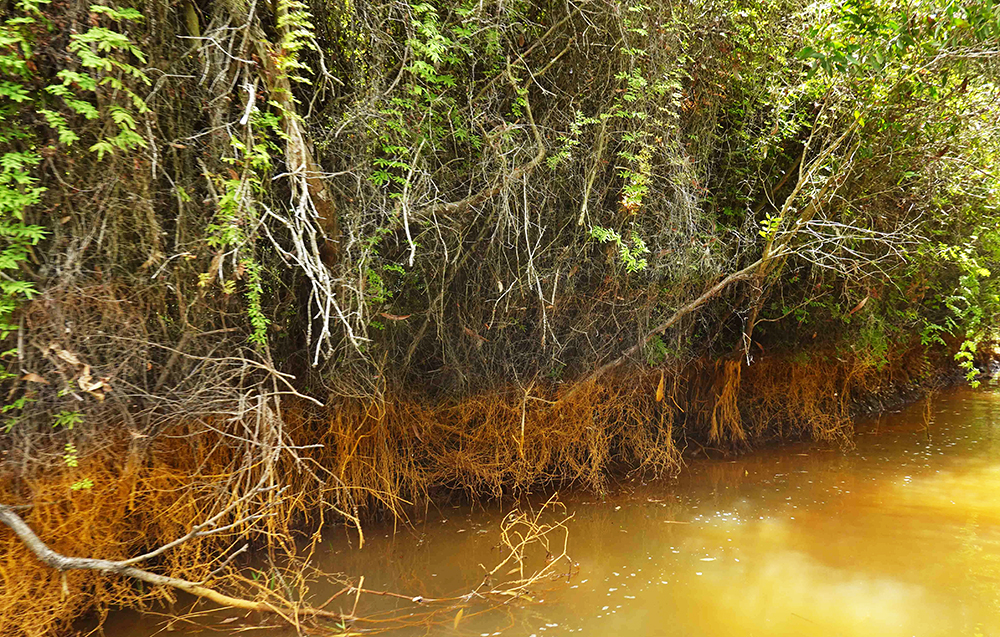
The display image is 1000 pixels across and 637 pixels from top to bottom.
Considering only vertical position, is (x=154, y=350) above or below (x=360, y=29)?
below

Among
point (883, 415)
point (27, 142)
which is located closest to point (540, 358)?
point (27, 142)

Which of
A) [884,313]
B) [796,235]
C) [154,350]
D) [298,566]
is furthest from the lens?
[884,313]

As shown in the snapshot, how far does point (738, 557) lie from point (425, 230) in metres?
3.22

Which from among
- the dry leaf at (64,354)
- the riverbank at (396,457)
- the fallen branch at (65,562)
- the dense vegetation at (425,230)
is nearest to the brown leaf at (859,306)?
the dense vegetation at (425,230)

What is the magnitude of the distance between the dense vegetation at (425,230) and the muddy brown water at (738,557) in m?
0.45

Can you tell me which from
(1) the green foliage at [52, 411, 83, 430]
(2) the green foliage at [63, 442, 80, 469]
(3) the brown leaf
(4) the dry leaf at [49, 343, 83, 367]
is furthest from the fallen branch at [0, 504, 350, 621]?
(3) the brown leaf

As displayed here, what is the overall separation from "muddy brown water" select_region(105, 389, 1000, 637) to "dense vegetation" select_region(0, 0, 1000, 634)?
45 cm

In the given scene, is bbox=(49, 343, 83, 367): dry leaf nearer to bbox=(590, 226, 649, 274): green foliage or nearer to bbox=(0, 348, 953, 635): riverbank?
bbox=(0, 348, 953, 635): riverbank

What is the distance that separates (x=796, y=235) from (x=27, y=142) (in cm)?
561

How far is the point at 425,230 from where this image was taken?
405 cm

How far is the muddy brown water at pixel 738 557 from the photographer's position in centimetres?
362

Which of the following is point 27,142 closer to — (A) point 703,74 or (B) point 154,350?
(B) point 154,350

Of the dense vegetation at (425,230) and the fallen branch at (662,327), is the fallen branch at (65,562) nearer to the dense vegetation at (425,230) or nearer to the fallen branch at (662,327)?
the dense vegetation at (425,230)

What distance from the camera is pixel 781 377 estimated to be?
7000 mm
